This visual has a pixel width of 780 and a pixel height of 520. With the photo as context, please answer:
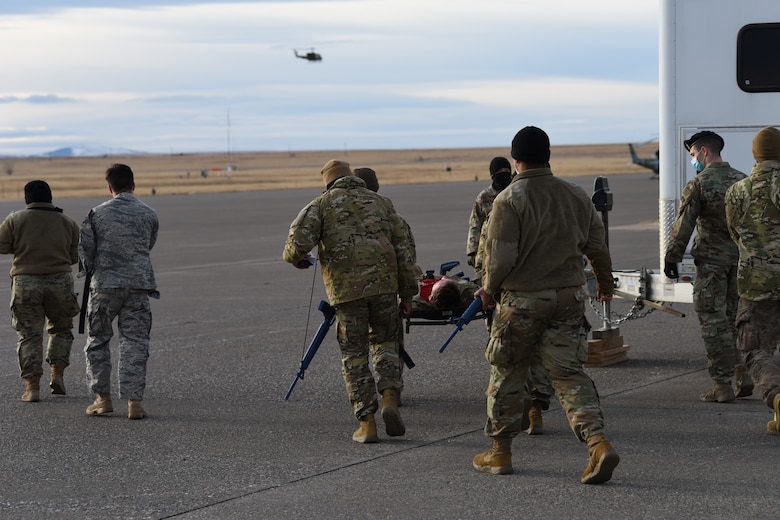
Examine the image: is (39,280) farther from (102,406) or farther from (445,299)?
(445,299)

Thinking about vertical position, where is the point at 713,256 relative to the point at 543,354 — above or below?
above

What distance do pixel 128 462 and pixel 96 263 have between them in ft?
6.86

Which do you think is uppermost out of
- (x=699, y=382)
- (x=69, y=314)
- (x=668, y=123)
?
(x=668, y=123)

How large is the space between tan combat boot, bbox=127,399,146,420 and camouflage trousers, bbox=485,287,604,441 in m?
3.08

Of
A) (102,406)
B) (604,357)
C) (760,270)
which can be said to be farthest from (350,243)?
(604,357)

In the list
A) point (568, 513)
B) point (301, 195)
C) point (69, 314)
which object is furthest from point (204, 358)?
point (301, 195)

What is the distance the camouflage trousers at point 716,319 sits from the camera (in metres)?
8.78

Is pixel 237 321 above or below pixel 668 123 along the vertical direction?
below

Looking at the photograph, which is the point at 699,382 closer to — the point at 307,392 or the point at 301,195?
the point at 307,392

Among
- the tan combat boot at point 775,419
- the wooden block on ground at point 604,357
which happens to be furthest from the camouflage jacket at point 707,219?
the wooden block on ground at point 604,357

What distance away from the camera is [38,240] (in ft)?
31.6

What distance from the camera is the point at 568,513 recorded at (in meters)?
5.87

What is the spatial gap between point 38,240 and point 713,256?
17.4ft

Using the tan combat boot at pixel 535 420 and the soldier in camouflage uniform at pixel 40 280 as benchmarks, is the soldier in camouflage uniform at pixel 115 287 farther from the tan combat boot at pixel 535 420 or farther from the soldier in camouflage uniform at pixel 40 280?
the tan combat boot at pixel 535 420
